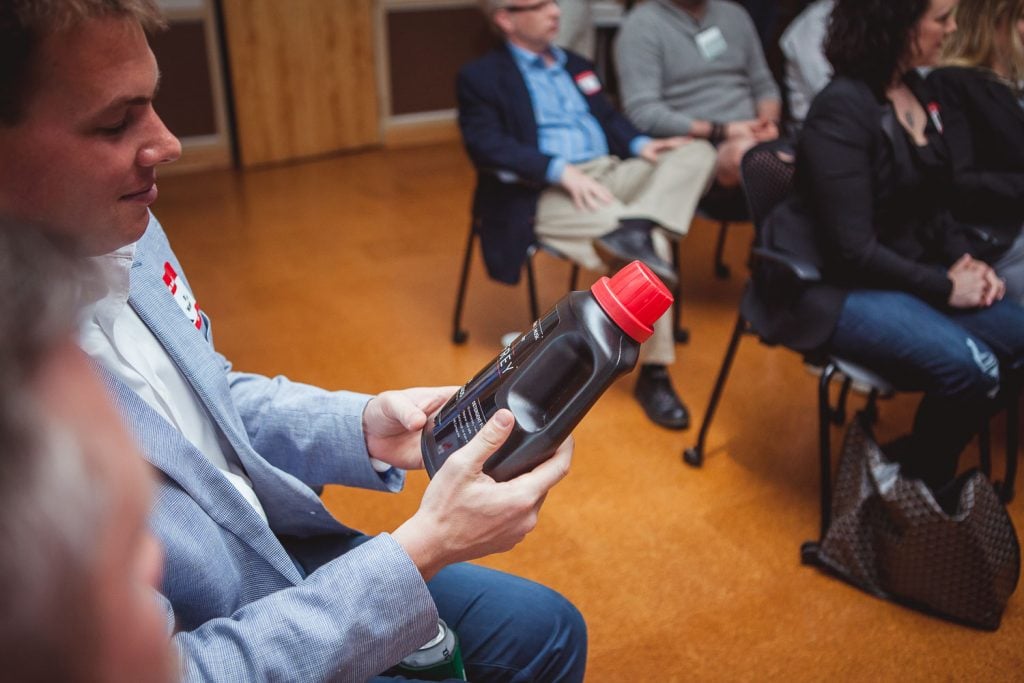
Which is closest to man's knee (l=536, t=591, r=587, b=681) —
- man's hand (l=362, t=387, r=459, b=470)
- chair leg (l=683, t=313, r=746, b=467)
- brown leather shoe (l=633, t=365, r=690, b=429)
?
man's hand (l=362, t=387, r=459, b=470)

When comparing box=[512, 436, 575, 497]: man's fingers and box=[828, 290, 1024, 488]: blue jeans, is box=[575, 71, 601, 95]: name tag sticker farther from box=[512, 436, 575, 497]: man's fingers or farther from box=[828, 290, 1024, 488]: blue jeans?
box=[512, 436, 575, 497]: man's fingers

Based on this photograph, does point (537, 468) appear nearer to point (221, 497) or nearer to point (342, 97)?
point (221, 497)

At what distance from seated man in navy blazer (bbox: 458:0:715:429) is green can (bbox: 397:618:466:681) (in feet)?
5.25

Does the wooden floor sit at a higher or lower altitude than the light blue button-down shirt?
lower

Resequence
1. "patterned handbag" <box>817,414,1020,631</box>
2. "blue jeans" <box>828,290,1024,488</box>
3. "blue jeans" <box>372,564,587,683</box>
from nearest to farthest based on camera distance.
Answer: "blue jeans" <box>372,564,587,683</box> < "patterned handbag" <box>817,414,1020,631</box> < "blue jeans" <box>828,290,1024,488</box>

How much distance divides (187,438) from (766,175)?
5.29 ft

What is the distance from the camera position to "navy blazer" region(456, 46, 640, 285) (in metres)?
2.61

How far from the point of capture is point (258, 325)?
120 inches

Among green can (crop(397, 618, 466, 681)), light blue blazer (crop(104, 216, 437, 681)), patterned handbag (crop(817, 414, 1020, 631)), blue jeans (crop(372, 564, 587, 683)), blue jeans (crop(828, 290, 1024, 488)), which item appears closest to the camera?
light blue blazer (crop(104, 216, 437, 681))

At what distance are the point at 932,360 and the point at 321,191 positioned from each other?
10.7 ft

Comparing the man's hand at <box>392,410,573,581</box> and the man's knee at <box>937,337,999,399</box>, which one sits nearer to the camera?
the man's hand at <box>392,410,573,581</box>

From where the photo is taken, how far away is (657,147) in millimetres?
2873

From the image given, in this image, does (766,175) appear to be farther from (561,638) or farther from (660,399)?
(561,638)

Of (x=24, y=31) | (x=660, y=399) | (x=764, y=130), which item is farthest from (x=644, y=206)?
(x=24, y=31)
